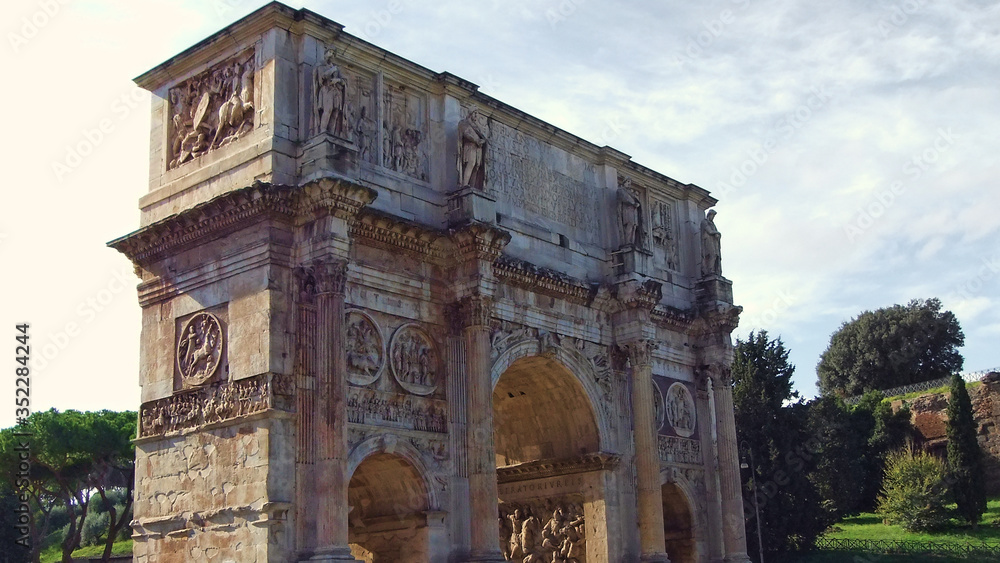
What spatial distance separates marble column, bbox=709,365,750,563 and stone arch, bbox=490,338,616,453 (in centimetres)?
382

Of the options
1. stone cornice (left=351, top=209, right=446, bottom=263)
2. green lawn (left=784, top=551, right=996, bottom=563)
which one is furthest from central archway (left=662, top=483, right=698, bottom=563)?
green lawn (left=784, top=551, right=996, bottom=563)

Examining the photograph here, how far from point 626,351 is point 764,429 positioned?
58.0ft

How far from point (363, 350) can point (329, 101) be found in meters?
4.03

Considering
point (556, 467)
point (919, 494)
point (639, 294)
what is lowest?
point (919, 494)

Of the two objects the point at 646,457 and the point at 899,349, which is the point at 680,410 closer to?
the point at 646,457

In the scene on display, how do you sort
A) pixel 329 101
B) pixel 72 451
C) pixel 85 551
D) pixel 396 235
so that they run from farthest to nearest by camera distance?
pixel 85 551 < pixel 72 451 < pixel 396 235 < pixel 329 101

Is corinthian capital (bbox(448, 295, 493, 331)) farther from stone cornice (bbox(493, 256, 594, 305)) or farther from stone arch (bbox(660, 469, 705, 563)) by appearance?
stone arch (bbox(660, 469, 705, 563))

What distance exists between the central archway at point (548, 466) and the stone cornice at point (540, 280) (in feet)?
4.44

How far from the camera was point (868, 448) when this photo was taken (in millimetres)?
51062

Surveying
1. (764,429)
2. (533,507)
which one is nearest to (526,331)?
(533,507)

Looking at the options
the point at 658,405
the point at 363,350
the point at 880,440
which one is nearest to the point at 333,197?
the point at 363,350

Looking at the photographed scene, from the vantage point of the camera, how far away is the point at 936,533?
139 feet

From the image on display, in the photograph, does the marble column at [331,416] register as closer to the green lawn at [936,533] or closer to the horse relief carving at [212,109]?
the horse relief carving at [212,109]

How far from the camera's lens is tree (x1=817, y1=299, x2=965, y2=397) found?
62625mm
